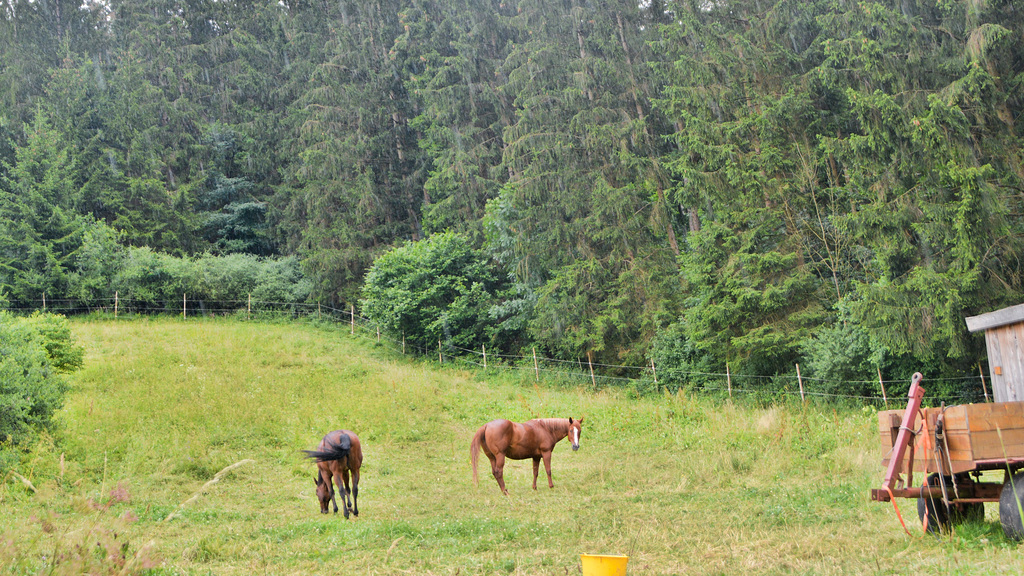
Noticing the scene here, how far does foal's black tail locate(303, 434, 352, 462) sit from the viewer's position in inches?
373

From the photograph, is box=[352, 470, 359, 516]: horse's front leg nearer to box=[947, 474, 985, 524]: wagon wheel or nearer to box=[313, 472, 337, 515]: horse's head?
box=[313, 472, 337, 515]: horse's head

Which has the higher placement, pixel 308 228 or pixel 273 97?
pixel 273 97

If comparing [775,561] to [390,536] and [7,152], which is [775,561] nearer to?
[390,536]

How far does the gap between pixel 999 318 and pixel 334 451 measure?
312 inches

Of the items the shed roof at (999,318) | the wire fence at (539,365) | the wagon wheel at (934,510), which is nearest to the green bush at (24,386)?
the wagon wheel at (934,510)

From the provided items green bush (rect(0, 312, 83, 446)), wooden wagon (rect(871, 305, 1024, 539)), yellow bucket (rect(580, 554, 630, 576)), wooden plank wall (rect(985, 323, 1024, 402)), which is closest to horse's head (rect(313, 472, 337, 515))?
green bush (rect(0, 312, 83, 446))

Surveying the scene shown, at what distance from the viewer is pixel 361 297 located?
36.9 m

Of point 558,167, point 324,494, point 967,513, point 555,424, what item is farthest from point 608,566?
point 558,167

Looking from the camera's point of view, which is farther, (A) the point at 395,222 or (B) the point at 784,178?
(A) the point at 395,222

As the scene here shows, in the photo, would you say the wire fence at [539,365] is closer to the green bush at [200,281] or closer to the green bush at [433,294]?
the green bush at [200,281]

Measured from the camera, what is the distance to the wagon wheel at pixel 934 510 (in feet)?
22.0

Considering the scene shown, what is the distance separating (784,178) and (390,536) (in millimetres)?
19143

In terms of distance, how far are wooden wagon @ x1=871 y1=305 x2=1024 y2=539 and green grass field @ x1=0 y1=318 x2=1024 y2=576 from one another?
0.97 ft

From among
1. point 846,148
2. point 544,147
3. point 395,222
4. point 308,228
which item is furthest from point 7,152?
point 846,148
